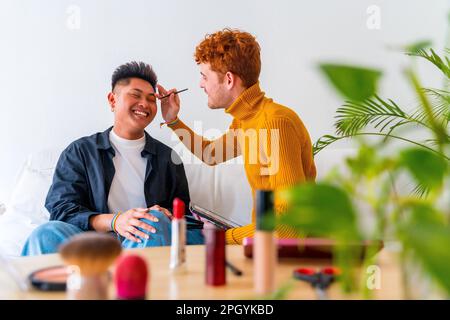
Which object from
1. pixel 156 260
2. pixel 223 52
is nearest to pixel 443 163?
pixel 156 260

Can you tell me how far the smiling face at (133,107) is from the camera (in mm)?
2174

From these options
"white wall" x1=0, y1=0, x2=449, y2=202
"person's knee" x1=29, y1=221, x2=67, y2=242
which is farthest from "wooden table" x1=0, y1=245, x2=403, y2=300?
"white wall" x1=0, y1=0, x2=449, y2=202

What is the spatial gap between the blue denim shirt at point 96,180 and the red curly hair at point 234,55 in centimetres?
51

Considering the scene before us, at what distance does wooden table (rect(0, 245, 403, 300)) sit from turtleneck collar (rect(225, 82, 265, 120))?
0.73 meters

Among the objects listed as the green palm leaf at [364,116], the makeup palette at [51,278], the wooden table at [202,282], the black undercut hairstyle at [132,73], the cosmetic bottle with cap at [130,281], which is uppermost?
the black undercut hairstyle at [132,73]

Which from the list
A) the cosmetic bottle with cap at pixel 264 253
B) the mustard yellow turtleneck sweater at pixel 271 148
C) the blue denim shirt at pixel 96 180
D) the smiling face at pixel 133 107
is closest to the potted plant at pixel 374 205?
the cosmetic bottle with cap at pixel 264 253


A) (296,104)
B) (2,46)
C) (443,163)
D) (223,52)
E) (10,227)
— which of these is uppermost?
(2,46)

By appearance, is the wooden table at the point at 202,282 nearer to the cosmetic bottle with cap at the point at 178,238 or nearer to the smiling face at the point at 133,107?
the cosmetic bottle with cap at the point at 178,238

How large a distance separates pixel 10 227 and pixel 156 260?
1.14 metres

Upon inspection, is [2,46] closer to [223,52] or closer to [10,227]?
[10,227]

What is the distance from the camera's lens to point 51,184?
221 cm

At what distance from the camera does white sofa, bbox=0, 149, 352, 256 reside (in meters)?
2.17

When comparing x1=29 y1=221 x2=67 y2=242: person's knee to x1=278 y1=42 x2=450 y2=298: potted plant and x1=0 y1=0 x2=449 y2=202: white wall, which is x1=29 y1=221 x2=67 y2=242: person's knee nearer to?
x1=0 y1=0 x2=449 y2=202: white wall

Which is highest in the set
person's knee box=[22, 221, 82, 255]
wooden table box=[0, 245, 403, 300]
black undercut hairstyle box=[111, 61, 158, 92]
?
black undercut hairstyle box=[111, 61, 158, 92]
